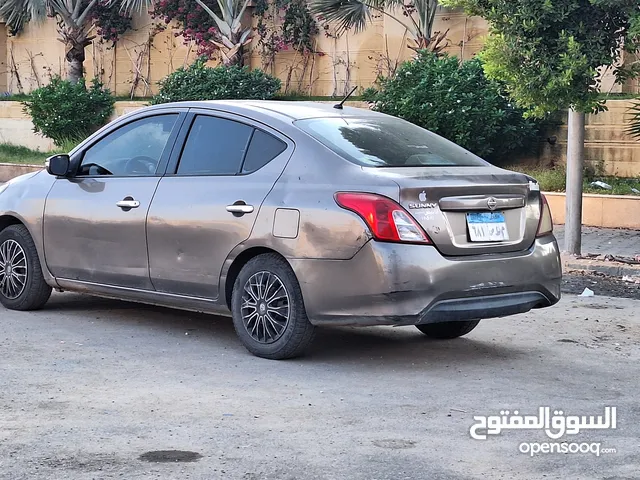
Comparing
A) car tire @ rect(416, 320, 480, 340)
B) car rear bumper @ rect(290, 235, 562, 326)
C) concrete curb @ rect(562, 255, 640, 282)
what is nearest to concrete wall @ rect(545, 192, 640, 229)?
concrete curb @ rect(562, 255, 640, 282)

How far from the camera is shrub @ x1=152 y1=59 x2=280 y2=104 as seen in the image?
20.8 metres

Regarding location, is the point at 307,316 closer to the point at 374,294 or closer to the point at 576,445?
the point at 374,294

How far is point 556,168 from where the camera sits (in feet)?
56.1

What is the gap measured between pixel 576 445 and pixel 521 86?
6.83 m

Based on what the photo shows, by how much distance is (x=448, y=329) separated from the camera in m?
7.75

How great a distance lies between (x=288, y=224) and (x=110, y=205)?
1.64 m

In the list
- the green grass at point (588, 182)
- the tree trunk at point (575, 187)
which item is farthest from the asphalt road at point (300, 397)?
the green grass at point (588, 182)

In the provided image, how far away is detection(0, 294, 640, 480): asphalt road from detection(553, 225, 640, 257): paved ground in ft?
12.7

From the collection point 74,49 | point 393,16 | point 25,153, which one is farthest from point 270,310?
point 74,49

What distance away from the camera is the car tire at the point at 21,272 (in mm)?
8391

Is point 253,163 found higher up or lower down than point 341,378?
higher up

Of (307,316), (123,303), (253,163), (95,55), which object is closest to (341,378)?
(307,316)

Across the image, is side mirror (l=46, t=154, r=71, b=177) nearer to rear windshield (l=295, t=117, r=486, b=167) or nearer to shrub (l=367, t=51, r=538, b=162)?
rear windshield (l=295, t=117, r=486, b=167)

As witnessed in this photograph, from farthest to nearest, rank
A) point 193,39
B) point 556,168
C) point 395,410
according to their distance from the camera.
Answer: point 193,39 < point 556,168 < point 395,410
